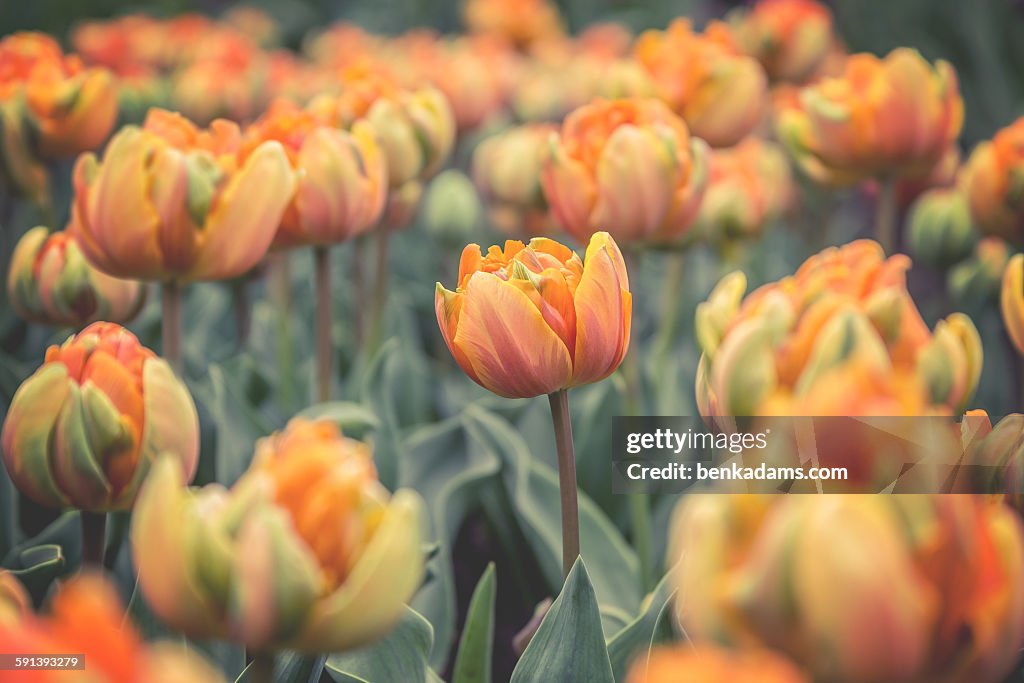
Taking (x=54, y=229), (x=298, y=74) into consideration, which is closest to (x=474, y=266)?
(x=54, y=229)

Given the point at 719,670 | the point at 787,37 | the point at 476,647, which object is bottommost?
the point at 476,647

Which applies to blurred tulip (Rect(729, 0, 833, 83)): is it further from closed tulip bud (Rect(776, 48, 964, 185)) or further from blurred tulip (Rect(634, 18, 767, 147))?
closed tulip bud (Rect(776, 48, 964, 185))

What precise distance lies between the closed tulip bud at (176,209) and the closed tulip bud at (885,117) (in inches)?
21.2

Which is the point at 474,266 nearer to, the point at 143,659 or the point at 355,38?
the point at 143,659

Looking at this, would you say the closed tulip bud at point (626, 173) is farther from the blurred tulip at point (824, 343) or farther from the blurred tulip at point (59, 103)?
the blurred tulip at point (59, 103)

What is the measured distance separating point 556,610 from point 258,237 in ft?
1.17

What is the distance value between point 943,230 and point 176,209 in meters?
0.88

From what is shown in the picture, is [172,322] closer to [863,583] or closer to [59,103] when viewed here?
[59,103]

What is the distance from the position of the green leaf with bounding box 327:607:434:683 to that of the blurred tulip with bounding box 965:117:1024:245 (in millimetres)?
670

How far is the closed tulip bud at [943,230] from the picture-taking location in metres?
1.18

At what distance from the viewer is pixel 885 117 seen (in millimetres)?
965

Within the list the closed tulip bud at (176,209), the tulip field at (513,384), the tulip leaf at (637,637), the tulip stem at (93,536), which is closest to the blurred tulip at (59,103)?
the tulip field at (513,384)

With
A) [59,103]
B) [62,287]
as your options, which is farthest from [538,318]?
[59,103]

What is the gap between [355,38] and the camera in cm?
215
